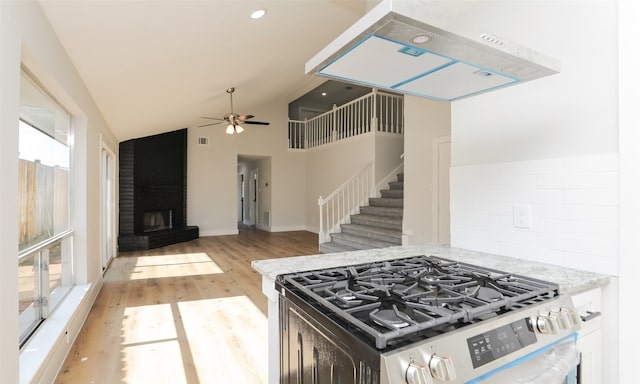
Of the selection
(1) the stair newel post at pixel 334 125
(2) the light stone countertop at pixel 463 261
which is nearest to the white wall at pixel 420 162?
(2) the light stone countertop at pixel 463 261

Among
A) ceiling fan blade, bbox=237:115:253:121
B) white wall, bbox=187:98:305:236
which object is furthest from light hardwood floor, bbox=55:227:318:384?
white wall, bbox=187:98:305:236

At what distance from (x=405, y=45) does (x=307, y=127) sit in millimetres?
8901

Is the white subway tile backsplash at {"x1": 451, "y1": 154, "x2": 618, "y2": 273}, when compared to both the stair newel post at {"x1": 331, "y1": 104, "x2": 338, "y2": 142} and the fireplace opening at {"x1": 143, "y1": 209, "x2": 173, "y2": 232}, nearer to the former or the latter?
the stair newel post at {"x1": 331, "y1": 104, "x2": 338, "y2": 142}

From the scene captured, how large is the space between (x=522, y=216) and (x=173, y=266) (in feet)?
16.6

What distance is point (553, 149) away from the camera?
1486 millimetres

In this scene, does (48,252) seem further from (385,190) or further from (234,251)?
(385,190)

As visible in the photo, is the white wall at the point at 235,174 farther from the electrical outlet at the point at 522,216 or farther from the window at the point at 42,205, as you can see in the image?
the electrical outlet at the point at 522,216

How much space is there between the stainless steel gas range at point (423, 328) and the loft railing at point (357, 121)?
19.5ft

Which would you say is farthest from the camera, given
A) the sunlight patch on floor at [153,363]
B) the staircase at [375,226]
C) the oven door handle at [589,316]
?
the staircase at [375,226]

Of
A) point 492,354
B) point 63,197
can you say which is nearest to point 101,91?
point 63,197

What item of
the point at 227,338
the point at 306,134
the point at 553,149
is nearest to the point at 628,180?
the point at 553,149

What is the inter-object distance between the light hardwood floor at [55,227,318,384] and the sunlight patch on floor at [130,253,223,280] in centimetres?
1

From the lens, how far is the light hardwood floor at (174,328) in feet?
7.18

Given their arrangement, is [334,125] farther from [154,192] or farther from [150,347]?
[150,347]
